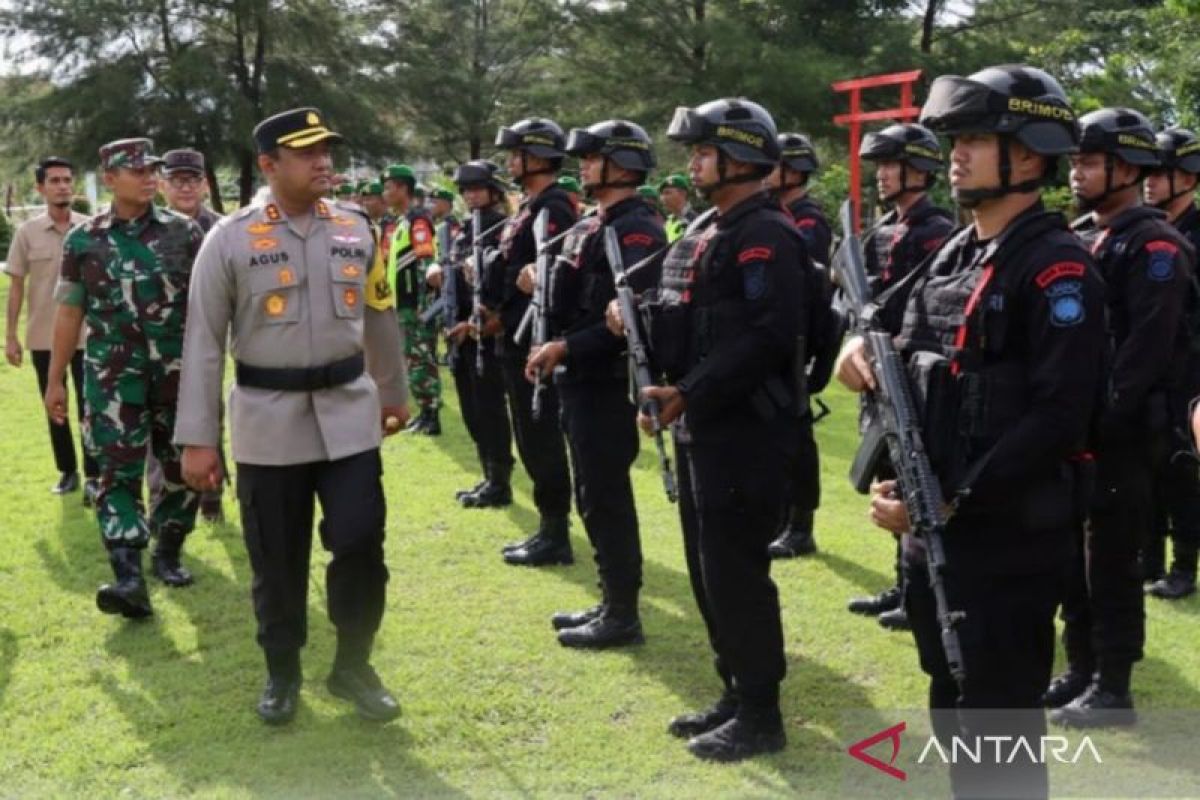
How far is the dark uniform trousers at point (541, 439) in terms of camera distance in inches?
275

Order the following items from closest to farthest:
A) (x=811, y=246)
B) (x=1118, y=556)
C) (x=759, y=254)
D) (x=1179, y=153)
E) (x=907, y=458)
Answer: (x=907, y=458) → (x=759, y=254) → (x=1118, y=556) → (x=1179, y=153) → (x=811, y=246)

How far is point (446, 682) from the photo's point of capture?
17.0 ft

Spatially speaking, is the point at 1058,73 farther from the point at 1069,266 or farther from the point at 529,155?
the point at 1069,266

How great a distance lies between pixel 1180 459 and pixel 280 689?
176 inches

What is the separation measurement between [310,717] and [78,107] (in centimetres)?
2557

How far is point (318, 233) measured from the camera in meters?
4.64

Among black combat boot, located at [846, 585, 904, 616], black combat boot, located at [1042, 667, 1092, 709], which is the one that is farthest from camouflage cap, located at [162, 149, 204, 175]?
black combat boot, located at [1042, 667, 1092, 709]

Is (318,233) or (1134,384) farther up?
(318,233)

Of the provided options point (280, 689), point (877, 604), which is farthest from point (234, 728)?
point (877, 604)

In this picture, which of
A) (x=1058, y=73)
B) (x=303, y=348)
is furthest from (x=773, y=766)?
(x=1058, y=73)

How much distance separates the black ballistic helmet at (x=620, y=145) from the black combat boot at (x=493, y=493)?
131 inches

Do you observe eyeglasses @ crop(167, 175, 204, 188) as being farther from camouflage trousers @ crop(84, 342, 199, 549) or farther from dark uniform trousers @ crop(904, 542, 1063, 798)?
dark uniform trousers @ crop(904, 542, 1063, 798)

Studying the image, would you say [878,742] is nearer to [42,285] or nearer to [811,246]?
[811,246]

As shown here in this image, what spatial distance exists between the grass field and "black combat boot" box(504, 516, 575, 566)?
4.3 inches
